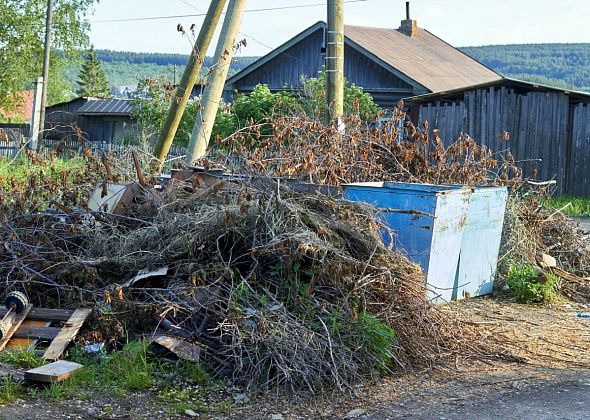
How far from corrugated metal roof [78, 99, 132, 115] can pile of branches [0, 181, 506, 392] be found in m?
36.0

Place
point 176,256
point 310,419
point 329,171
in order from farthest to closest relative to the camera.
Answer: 1. point 329,171
2. point 176,256
3. point 310,419

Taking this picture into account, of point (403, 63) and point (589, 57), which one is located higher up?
point (589, 57)

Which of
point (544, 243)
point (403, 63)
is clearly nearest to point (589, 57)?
point (403, 63)

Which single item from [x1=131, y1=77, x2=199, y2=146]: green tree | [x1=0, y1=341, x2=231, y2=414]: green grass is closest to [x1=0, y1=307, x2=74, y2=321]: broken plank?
[x1=0, y1=341, x2=231, y2=414]: green grass

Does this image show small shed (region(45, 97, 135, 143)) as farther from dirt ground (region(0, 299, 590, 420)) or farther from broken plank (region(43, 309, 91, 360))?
dirt ground (region(0, 299, 590, 420))

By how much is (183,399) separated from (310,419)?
0.86m

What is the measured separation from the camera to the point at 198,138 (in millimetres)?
10602

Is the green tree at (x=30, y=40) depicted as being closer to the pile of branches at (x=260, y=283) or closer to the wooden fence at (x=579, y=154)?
the wooden fence at (x=579, y=154)

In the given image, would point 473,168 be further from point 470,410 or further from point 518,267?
point 470,410

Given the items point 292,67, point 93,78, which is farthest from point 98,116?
point 93,78

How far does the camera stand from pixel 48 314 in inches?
263

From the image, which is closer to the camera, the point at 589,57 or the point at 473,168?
the point at 473,168

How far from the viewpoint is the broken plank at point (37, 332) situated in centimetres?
641

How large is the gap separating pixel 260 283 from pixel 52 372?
1.72 metres
